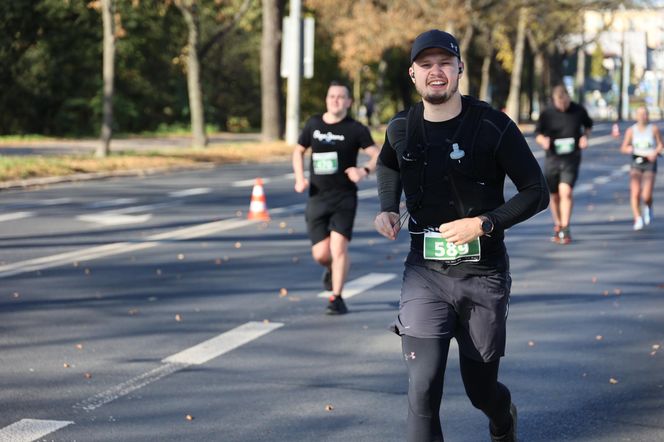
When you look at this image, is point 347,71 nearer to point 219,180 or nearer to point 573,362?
point 219,180

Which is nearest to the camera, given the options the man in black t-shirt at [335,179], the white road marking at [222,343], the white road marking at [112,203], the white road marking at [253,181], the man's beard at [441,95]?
the man's beard at [441,95]

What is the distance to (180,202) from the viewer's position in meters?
20.2

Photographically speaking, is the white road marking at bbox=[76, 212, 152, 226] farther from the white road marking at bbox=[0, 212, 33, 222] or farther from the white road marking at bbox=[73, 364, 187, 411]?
the white road marking at bbox=[73, 364, 187, 411]

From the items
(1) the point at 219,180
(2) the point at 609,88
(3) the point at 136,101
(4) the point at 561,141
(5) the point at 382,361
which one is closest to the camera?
(5) the point at 382,361

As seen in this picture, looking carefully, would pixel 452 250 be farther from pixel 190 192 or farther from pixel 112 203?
pixel 190 192

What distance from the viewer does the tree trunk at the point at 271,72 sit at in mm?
39750

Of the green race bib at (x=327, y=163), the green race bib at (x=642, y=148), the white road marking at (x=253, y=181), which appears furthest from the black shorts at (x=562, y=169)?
the white road marking at (x=253, y=181)

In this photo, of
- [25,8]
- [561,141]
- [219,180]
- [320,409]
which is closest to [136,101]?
[25,8]

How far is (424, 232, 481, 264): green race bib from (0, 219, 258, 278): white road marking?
7348 mm

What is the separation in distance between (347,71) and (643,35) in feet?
238

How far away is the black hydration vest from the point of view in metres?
5.11

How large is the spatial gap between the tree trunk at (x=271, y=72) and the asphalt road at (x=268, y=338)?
23073 millimetres

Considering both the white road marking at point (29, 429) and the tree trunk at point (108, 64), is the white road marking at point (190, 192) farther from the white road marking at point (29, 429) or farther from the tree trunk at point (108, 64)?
the white road marking at point (29, 429)

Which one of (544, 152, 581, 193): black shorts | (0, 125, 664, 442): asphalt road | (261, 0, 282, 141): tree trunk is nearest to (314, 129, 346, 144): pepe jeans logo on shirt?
(0, 125, 664, 442): asphalt road
